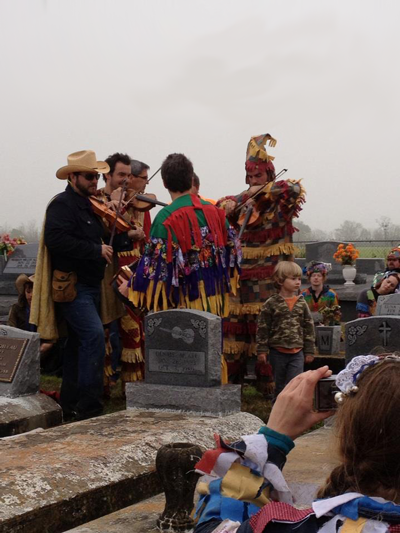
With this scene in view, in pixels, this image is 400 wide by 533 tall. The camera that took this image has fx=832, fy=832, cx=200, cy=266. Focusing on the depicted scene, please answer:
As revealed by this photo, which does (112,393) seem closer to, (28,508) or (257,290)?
(257,290)

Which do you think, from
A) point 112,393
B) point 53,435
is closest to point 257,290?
point 112,393

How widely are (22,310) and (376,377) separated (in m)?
7.27

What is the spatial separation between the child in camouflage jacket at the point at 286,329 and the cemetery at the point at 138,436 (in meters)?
0.86

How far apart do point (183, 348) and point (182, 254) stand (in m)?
0.67

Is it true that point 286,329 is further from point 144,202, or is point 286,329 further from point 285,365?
point 144,202

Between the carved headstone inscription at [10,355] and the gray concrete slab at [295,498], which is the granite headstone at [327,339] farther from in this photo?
the gray concrete slab at [295,498]

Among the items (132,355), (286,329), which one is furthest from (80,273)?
(286,329)

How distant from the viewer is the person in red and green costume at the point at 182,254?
5887 mm

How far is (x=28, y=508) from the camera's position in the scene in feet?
12.6

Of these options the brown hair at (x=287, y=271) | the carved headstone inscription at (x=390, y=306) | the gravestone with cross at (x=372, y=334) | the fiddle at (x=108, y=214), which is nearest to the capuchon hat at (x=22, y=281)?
the fiddle at (x=108, y=214)

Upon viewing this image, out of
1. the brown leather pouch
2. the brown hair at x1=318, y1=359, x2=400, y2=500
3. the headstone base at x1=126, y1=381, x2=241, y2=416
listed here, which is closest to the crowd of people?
the brown leather pouch

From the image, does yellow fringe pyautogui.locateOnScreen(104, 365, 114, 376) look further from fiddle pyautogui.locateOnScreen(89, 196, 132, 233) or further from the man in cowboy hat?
fiddle pyautogui.locateOnScreen(89, 196, 132, 233)

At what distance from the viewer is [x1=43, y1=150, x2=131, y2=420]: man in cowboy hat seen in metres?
6.34

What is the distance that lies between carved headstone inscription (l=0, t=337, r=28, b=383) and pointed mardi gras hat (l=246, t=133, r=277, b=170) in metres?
2.79
